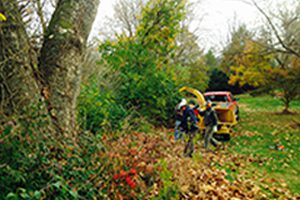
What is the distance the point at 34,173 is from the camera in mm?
2590

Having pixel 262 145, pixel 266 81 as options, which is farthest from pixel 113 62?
pixel 266 81

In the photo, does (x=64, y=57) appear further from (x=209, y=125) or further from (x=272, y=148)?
(x=272, y=148)

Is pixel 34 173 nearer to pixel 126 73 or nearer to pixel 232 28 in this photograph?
pixel 126 73

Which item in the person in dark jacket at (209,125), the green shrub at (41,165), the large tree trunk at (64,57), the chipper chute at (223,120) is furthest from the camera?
the chipper chute at (223,120)

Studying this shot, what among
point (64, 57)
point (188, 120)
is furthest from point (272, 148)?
point (64, 57)

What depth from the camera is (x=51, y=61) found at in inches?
137

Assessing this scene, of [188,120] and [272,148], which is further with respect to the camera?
[272,148]

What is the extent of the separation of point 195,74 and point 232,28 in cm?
1999

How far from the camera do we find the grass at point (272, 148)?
20.4ft

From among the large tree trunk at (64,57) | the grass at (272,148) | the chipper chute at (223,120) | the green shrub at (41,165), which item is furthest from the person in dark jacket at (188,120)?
the green shrub at (41,165)

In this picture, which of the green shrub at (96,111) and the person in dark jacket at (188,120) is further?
the person in dark jacket at (188,120)

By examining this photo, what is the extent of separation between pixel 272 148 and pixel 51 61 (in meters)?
8.14

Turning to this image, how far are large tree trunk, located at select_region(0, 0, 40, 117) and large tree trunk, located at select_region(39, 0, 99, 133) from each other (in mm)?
321

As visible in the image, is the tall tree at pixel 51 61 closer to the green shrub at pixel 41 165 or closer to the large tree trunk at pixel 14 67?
the large tree trunk at pixel 14 67
